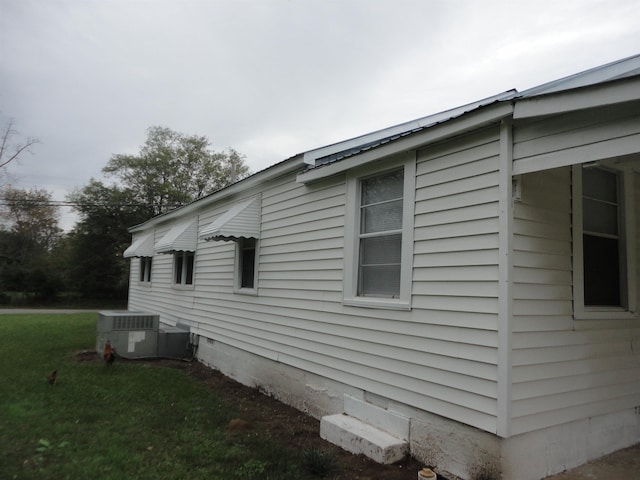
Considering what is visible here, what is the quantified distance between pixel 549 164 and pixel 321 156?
334 centimetres

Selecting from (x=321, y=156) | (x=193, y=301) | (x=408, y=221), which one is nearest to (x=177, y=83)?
(x=193, y=301)

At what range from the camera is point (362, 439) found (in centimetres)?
404

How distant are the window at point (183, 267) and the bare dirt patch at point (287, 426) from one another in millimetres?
2841

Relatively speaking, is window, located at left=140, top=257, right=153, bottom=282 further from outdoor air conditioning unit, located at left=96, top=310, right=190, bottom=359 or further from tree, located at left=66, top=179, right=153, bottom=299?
tree, located at left=66, top=179, right=153, bottom=299

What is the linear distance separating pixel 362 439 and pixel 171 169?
1354 inches

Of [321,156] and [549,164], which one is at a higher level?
[321,156]

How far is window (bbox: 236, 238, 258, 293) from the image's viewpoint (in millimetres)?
7418

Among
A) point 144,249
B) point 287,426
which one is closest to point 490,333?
point 287,426

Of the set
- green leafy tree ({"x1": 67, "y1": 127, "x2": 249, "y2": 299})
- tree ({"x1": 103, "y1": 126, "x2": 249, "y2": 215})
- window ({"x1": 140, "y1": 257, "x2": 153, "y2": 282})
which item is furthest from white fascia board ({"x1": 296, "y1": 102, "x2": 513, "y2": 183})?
tree ({"x1": 103, "y1": 126, "x2": 249, "y2": 215})

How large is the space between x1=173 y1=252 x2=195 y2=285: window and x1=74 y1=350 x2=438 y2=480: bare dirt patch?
9.32 ft

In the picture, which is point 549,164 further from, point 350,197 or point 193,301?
point 193,301

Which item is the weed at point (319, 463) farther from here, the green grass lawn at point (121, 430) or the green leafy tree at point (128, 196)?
the green leafy tree at point (128, 196)

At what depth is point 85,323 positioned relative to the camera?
51.3 feet

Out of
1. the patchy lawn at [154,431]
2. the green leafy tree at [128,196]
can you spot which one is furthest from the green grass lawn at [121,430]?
the green leafy tree at [128,196]
